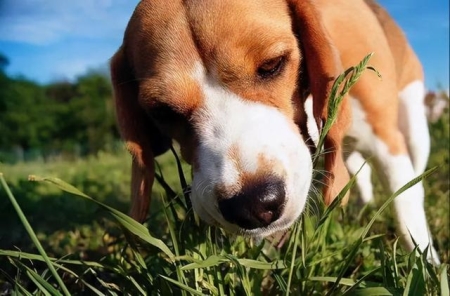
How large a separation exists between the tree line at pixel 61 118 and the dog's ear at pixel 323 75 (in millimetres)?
13136

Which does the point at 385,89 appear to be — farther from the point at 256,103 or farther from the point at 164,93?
the point at 164,93

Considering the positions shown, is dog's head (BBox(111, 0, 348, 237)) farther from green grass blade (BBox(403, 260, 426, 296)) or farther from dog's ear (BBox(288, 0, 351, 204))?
green grass blade (BBox(403, 260, 426, 296))

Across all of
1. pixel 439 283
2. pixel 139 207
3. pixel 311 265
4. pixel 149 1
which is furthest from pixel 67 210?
pixel 439 283

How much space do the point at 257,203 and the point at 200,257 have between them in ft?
1.25

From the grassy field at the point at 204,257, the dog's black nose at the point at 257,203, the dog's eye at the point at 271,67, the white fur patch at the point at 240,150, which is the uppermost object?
the dog's eye at the point at 271,67

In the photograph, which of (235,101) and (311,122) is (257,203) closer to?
(235,101)

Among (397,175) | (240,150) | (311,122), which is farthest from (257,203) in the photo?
(397,175)

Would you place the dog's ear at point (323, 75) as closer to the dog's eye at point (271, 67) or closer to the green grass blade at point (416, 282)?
the dog's eye at point (271, 67)

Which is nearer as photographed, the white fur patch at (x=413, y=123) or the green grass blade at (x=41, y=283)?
the green grass blade at (x=41, y=283)

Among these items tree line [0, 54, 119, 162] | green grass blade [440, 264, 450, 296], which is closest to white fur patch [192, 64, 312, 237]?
green grass blade [440, 264, 450, 296]

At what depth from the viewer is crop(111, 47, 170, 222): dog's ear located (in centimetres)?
293

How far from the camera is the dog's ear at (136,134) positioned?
2926 millimetres

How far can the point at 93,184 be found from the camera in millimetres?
6766

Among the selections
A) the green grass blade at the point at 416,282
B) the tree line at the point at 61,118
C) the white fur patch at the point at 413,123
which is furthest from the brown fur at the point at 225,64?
the tree line at the point at 61,118
